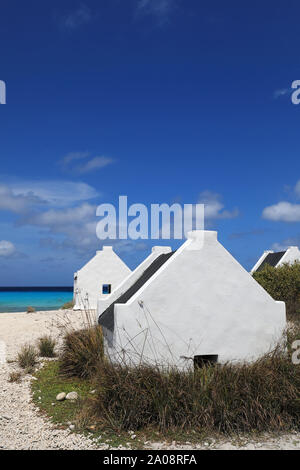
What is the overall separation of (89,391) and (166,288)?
10.7 feet

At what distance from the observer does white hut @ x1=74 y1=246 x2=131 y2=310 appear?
27859 millimetres

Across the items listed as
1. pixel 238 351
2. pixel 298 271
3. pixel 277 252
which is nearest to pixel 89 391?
pixel 238 351

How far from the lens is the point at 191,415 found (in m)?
6.86

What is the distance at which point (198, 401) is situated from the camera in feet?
22.5

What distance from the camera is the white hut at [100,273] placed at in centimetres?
2786

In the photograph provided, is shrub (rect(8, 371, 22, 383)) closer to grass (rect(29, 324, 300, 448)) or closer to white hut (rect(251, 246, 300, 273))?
grass (rect(29, 324, 300, 448))

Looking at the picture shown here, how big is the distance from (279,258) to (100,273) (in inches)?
502

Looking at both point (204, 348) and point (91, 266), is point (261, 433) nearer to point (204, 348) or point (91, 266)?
point (204, 348)

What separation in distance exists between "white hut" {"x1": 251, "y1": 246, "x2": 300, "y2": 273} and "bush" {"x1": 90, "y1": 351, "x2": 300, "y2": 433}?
18.0 m

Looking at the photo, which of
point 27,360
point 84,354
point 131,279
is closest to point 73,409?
point 84,354

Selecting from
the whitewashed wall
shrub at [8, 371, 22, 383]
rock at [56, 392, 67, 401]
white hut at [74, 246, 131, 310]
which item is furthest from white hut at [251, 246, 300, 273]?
rock at [56, 392, 67, 401]

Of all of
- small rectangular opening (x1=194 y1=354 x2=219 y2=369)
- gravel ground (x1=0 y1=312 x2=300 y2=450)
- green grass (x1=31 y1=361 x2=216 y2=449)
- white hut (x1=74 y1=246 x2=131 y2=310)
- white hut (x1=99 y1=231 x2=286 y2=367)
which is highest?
white hut (x1=74 y1=246 x2=131 y2=310)

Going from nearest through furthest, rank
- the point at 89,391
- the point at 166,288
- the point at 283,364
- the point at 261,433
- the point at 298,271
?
the point at 261,433 → the point at 283,364 → the point at 166,288 → the point at 89,391 → the point at 298,271
